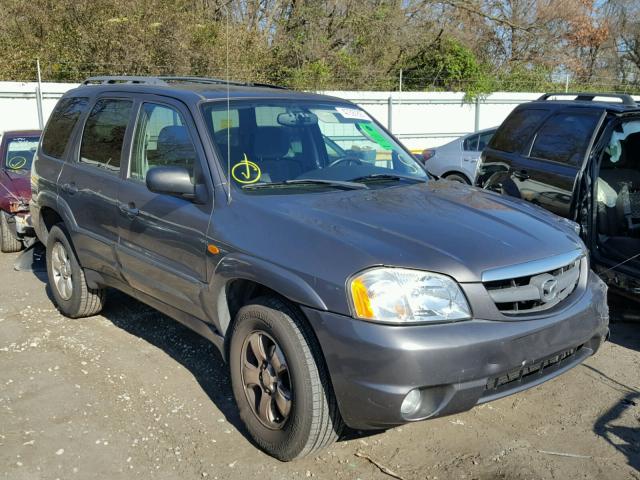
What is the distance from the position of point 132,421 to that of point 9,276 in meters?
4.03

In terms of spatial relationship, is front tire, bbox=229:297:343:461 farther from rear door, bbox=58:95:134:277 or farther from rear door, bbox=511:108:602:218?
rear door, bbox=511:108:602:218

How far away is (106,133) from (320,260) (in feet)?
8.53

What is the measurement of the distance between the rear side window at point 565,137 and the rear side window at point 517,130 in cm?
17

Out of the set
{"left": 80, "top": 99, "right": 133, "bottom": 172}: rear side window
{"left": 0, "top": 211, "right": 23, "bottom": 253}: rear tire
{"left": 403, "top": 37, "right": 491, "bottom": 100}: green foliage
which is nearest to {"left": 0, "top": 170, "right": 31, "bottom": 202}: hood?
{"left": 0, "top": 211, "right": 23, "bottom": 253}: rear tire

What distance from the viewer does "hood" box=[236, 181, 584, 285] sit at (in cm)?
301

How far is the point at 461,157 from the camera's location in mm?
10242

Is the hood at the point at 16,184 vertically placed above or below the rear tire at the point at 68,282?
above

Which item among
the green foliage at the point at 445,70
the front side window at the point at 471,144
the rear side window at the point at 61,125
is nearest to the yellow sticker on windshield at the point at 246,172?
the rear side window at the point at 61,125

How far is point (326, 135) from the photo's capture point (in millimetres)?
4469

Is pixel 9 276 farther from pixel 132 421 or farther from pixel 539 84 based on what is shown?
pixel 539 84

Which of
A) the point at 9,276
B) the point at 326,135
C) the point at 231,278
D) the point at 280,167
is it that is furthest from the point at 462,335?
the point at 9,276

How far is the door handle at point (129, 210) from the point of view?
14.0 ft

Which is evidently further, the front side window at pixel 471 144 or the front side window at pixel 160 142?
the front side window at pixel 471 144

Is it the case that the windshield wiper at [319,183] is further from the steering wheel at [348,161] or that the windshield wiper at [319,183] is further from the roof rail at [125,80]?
the roof rail at [125,80]
